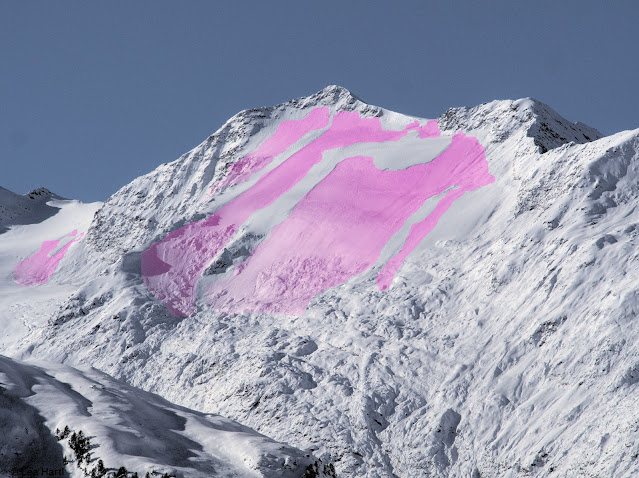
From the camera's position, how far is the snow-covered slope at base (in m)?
22.5

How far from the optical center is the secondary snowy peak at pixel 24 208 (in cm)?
8444

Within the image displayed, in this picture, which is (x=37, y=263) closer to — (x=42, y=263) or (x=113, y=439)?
(x=42, y=263)

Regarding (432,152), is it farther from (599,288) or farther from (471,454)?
(471,454)

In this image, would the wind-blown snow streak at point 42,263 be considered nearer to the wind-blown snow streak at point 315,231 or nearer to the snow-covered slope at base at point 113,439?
the wind-blown snow streak at point 315,231

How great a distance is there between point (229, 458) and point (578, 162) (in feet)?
89.4

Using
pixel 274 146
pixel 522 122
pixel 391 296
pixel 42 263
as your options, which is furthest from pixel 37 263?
pixel 522 122

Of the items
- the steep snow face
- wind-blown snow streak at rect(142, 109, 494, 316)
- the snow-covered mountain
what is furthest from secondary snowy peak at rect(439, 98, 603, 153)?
the steep snow face

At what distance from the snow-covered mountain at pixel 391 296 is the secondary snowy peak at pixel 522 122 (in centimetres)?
15

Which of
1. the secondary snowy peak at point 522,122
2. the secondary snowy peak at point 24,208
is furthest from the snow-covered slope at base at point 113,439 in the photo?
the secondary snowy peak at point 24,208

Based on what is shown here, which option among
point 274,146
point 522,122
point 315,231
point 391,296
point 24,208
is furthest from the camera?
point 24,208

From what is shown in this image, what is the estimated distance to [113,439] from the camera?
22969 millimetres

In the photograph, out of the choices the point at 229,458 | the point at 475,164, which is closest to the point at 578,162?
the point at 475,164

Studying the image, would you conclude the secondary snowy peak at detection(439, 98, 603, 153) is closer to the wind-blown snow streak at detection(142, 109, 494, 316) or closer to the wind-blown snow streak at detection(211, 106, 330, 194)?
the wind-blown snow streak at detection(142, 109, 494, 316)

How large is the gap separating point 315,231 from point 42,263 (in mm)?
30394
